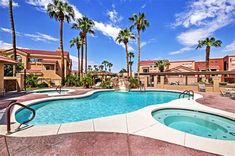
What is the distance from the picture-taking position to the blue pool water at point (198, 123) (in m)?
6.28

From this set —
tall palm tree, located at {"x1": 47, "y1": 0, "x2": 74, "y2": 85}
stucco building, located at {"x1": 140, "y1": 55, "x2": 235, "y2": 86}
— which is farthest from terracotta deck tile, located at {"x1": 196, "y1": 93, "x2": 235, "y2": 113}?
tall palm tree, located at {"x1": 47, "y1": 0, "x2": 74, "y2": 85}

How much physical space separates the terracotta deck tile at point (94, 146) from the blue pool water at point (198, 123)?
9.13ft

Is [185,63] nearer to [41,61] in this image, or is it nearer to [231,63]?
[231,63]

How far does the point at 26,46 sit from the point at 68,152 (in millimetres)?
43670

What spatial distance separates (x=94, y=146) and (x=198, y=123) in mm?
5934

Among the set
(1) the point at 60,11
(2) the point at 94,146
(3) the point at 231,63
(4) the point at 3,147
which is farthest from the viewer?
(3) the point at 231,63

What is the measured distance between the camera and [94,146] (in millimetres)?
4246

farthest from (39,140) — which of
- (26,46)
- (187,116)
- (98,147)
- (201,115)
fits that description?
(26,46)

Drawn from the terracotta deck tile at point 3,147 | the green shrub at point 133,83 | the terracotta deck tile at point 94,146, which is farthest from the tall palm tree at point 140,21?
the terracotta deck tile at point 3,147

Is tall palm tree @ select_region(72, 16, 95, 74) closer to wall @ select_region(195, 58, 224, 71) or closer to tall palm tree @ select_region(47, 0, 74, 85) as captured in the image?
tall palm tree @ select_region(47, 0, 74, 85)

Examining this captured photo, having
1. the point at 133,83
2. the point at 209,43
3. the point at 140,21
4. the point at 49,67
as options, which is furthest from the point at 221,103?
the point at 49,67

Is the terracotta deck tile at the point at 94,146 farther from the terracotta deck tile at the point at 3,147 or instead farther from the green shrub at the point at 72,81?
the green shrub at the point at 72,81

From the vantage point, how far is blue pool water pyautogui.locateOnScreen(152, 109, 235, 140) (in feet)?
20.6

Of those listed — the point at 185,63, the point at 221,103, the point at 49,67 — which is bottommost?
the point at 221,103
